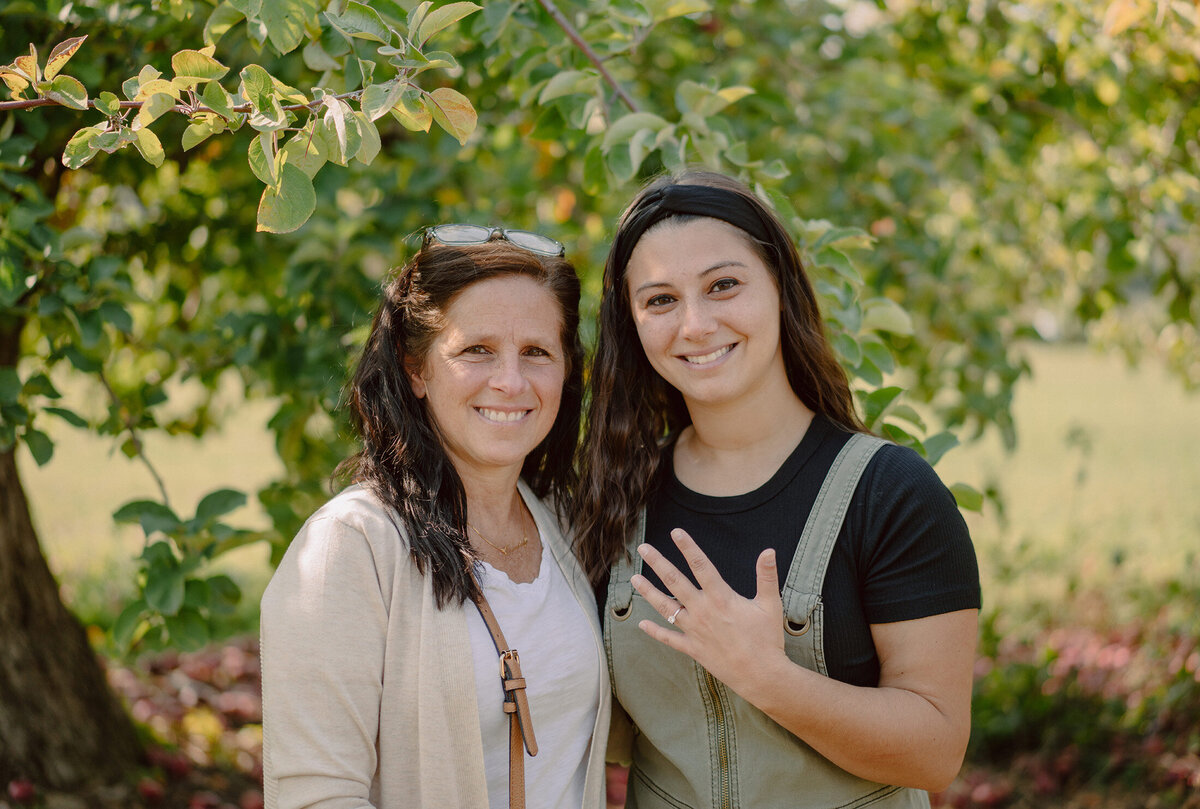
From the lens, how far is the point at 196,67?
1.36 m

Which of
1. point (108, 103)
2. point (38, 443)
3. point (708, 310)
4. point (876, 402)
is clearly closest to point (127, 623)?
point (38, 443)

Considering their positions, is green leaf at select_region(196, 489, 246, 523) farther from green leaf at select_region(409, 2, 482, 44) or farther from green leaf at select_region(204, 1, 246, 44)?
green leaf at select_region(409, 2, 482, 44)

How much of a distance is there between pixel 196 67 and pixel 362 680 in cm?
96

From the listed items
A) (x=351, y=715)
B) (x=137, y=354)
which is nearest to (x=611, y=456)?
(x=351, y=715)

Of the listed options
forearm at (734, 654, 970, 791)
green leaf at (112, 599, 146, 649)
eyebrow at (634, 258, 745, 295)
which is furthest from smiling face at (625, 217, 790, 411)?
green leaf at (112, 599, 146, 649)

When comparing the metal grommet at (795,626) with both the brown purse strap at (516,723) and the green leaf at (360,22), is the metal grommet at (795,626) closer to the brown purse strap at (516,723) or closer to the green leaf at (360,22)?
the brown purse strap at (516,723)

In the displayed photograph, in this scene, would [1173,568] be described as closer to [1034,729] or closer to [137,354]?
[1034,729]

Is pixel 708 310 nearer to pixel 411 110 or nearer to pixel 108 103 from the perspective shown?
pixel 411 110

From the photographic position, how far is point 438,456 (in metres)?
1.83

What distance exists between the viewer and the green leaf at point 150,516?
6.80ft

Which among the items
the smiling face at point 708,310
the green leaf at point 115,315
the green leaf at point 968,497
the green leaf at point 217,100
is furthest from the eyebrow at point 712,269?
the green leaf at point 115,315

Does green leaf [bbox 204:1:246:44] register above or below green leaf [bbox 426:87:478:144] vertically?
above

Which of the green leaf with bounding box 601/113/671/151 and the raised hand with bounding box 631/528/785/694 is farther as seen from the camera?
the green leaf with bounding box 601/113/671/151

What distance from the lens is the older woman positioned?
150 cm
